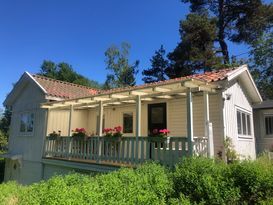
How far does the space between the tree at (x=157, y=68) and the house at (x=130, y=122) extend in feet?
54.9

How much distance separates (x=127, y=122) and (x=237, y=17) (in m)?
20.7

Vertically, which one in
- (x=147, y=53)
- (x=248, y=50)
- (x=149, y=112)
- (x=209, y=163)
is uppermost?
(x=147, y=53)

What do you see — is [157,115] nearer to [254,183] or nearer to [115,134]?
[115,134]

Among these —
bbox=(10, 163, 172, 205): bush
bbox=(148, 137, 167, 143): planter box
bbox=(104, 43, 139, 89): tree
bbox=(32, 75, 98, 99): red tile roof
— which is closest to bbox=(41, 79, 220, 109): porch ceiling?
bbox=(148, 137, 167, 143): planter box

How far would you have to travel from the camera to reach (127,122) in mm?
13234

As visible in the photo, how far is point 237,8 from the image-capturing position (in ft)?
87.4

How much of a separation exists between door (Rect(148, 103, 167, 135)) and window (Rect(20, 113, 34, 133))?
7.38 metres

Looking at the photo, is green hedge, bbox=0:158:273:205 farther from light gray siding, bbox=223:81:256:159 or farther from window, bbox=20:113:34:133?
window, bbox=20:113:34:133

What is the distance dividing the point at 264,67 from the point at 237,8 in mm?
7331

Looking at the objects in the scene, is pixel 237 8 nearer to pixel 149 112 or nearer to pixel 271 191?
pixel 149 112

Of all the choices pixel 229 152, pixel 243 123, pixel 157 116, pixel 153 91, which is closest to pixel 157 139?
pixel 153 91

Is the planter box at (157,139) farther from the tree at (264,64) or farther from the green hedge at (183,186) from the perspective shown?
the tree at (264,64)

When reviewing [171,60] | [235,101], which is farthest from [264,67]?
[235,101]

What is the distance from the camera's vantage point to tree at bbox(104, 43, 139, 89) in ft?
122
